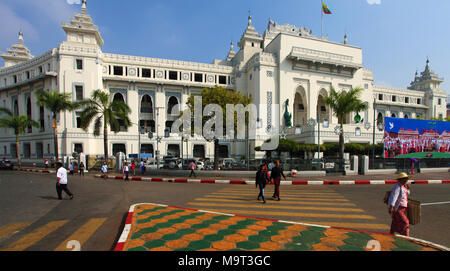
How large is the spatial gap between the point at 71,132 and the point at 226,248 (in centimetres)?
3705

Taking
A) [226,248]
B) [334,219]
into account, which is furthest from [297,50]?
[226,248]

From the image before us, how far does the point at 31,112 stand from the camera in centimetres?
3884

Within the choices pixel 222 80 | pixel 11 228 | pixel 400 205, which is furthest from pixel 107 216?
pixel 222 80

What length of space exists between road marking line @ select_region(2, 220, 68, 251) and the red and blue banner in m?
28.1

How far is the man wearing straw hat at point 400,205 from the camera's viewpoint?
4.27m

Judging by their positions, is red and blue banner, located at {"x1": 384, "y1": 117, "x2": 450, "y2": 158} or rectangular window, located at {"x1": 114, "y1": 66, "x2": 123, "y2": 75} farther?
rectangular window, located at {"x1": 114, "y1": 66, "x2": 123, "y2": 75}

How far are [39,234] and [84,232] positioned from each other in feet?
3.09

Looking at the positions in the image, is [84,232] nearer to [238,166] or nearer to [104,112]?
[238,166]

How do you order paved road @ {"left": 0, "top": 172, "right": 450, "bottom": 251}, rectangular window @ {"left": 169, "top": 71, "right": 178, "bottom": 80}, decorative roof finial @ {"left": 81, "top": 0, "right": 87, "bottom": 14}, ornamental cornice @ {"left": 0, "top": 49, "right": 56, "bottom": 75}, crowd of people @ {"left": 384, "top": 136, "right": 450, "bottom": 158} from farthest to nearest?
rectangular window @ {"left": 169, "top": 71, "right": 178, "bottom": 80} → decorative roof finial @ {"left": 81, "top": 0, "right": 87, "bottom": 14} → ornamental cornice @ {"left": 0, "top": 49, "right": 56, "bottom": 75} → crowd of people @ {"left": 384, "top": 136, "right": 450, "bottom": 158} → paved road @ {"left": 0, "top": 172, "right": 450, "bottom": 251}

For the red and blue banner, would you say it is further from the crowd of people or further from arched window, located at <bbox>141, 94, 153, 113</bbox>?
arched window, located at <bbox>141, 94, 153, 113</bbox>

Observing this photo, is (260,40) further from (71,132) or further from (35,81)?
(35,81)

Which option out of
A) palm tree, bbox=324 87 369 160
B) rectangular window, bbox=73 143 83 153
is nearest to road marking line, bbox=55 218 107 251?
palm tree, bbox=324 87 369 160

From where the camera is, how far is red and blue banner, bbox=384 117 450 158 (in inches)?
958

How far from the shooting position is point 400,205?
14.1 ft
